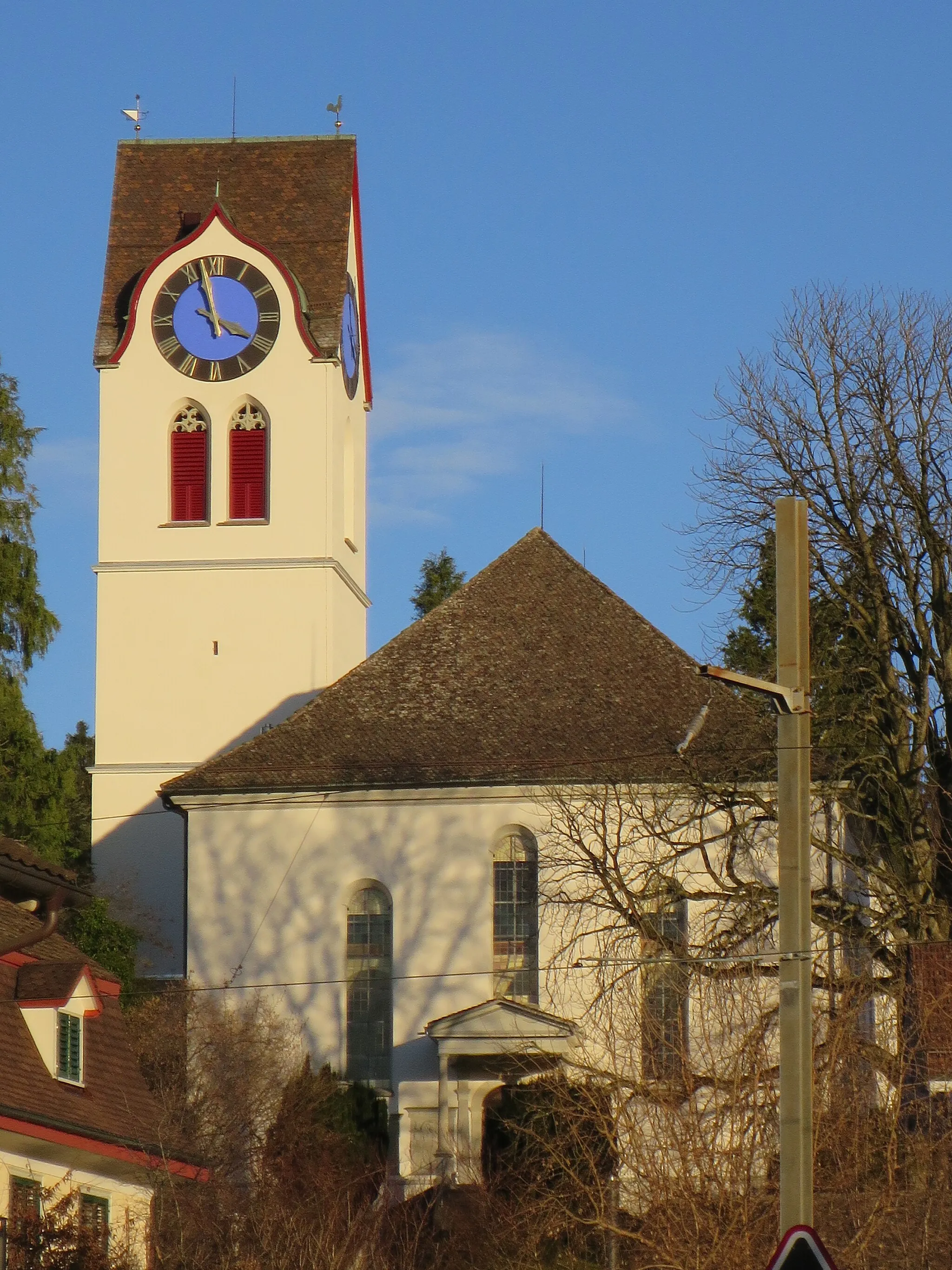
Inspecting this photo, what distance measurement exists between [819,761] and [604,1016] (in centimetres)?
694

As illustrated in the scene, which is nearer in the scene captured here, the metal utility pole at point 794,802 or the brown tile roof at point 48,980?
the metal utility pole at point 794,802

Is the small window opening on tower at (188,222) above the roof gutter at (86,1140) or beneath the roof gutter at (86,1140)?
above

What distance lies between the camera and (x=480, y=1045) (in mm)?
33406

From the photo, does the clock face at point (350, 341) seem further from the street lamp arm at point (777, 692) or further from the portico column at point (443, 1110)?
the street lamp arm at point (777, 692)

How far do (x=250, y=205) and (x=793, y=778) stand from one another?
3960 centimetres

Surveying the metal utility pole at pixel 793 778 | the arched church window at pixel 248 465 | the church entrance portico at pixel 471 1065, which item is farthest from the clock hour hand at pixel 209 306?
the metal utility pole at pixel 793 778

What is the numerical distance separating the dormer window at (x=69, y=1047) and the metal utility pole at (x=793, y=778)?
10098 millimetres

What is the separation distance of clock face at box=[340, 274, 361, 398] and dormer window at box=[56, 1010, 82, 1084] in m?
28.5

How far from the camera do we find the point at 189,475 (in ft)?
150

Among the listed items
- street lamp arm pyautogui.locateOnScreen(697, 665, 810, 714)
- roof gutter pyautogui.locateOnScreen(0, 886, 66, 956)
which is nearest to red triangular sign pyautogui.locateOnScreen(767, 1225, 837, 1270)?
street lamp arm pyautogui.locateOnScreen(697, 665, 810, 714)

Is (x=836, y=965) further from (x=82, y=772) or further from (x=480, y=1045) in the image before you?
(x=82, y=772)

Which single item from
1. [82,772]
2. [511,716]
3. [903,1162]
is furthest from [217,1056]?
[82,772]

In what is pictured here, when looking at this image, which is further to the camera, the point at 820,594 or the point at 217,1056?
the point at 217,1056

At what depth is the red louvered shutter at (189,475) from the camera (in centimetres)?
4559
